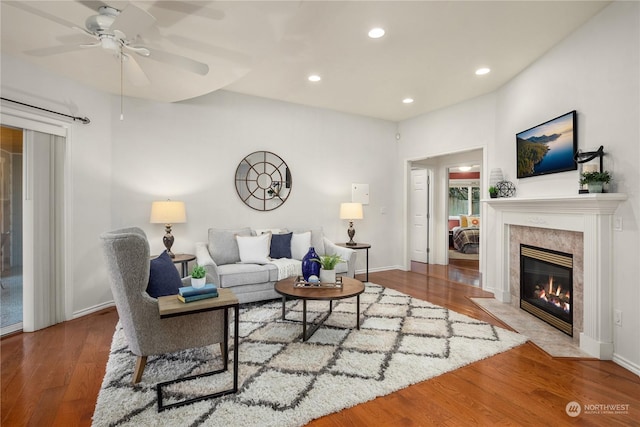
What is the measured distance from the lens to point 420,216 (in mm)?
7152

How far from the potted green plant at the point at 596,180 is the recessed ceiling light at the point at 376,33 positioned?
214 cm

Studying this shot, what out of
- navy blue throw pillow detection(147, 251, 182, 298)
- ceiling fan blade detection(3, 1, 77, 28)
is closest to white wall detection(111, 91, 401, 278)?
ceiling fan blade detection(3, 1, 77, 28)

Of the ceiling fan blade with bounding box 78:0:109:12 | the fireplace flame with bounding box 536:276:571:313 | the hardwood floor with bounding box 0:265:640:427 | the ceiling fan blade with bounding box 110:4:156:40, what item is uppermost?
the ceiling fan blade with bounding box 78:0:109:12

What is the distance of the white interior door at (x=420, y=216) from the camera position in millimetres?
7032

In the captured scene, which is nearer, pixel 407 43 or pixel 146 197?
pixel 407 43

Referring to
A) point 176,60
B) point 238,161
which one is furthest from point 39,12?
point 238,161

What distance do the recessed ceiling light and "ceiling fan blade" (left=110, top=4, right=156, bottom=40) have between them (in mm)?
1885

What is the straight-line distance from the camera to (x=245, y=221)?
4895 mm

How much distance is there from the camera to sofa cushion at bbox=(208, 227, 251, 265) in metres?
4.19

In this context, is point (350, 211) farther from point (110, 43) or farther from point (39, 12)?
point (39, 12)

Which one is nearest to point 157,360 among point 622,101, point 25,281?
point 25,281

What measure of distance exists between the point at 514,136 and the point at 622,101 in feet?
5.20

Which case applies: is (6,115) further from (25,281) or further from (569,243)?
(569,243)

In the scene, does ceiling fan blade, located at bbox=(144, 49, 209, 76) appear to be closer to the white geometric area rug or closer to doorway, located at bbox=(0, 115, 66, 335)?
doorway, located at bbox=(0, 115, 66, 335)
